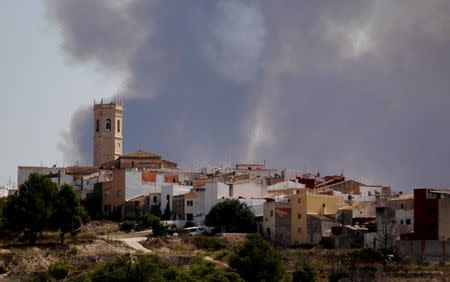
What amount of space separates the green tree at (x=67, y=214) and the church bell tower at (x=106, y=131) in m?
32.0

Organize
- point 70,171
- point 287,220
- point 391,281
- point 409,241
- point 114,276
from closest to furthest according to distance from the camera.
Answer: point 114,276 < point 391,281 < point 409,241 < point 287,220 < point 70,171

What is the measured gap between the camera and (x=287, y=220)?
256 ft

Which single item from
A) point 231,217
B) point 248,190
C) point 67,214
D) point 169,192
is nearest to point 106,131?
point 169,192

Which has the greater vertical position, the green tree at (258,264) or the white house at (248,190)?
the white house at (248,190)

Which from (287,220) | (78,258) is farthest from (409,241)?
(78,258)

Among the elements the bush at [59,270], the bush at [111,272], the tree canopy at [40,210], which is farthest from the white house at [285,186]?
the bush at [111,272]

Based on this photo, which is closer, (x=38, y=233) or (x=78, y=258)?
(x=78, y=258)

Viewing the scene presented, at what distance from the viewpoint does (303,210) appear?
76.8 metres

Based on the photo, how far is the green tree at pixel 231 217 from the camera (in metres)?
80.2

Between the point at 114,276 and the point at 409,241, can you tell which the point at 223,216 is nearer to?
the point at 409,241

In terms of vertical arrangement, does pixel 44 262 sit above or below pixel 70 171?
below

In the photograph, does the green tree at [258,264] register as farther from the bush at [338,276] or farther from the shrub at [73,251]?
the shrub at [73,251]

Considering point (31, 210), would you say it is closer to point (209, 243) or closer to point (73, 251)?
point (73, 251)

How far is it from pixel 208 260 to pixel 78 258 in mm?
8019
